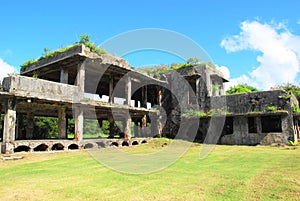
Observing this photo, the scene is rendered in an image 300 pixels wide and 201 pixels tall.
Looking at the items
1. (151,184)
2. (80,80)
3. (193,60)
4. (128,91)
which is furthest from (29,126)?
(151,184)

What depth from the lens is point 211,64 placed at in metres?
25.3

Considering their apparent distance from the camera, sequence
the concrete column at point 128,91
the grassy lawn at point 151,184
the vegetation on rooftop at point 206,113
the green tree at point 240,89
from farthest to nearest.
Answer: the green tree at point 240,89
the vegetation on rooftop at point 206,113
the concrete column at point 128,91
the grassy lawn at point 151,184

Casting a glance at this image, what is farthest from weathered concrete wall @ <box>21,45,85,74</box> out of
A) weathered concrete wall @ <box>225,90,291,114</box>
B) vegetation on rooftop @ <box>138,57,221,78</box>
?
weathered concrete wall @ <box>225,90,291,114</box>

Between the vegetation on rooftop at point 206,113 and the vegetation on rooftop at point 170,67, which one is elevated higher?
the vegetation on rooftop at point 170,67

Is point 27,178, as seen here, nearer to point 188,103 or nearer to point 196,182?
point 196,182

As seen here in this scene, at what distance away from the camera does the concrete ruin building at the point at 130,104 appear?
14.8m

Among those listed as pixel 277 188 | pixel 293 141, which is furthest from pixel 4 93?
pixel 293 141

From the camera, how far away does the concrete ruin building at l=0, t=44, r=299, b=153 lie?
14835 mm

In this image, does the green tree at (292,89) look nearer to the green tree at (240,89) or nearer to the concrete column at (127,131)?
the green tree at (240,89)

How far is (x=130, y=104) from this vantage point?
2056 centimetres

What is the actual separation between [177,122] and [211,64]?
6.63m

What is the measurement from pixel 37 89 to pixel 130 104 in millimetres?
7797

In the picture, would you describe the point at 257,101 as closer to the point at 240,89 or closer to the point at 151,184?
the point at 240,89

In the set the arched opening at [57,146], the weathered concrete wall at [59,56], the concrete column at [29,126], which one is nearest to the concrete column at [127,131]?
the arched opening at [57,146]
